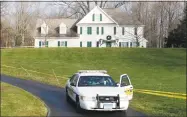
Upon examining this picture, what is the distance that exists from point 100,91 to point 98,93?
24 centimetres

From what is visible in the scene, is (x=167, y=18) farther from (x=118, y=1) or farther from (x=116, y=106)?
(x=116, y=106)

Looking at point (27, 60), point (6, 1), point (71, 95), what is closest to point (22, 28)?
point (6, 1)

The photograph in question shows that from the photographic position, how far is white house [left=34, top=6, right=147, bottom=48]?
64250mm

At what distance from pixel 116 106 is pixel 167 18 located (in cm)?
7055

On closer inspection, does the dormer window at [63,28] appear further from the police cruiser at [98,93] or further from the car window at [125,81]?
the police cruiser at [98,93]

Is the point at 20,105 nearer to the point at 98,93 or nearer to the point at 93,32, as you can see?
the point at 98,93

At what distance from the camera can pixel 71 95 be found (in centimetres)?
1527

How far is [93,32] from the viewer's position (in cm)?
6438

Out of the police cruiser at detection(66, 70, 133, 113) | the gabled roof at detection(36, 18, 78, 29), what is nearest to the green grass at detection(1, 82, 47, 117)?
the police cruiser at detection(66, 70, 133, 113)

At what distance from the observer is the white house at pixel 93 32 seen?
2530 inches

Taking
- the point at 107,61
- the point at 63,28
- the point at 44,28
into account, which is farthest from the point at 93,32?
the point at 107,61

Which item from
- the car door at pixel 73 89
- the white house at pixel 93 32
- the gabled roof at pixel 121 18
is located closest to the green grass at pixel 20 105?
the car door at pixel 73 89

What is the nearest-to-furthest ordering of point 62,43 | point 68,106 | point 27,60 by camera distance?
point 68,106 → point 27,60 → point 62,43

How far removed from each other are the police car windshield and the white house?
48909 mm
